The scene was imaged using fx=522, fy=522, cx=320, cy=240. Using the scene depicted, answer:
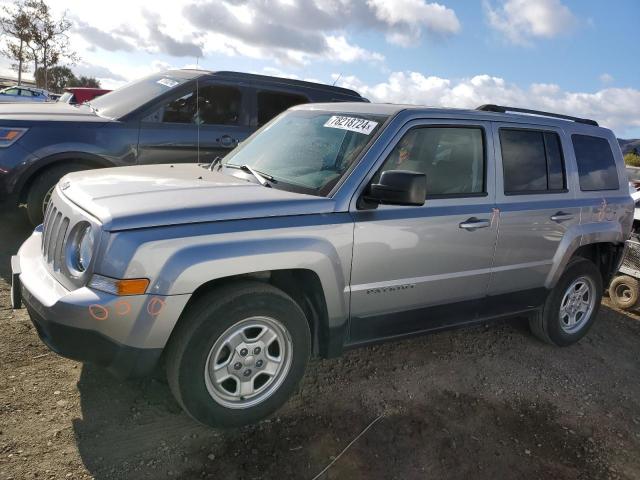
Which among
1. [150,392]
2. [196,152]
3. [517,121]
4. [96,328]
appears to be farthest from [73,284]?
[196,152]

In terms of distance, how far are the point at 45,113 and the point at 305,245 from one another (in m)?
4.09

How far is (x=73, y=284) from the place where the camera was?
2.61 m

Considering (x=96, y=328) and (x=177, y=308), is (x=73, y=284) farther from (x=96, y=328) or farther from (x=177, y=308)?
(x=177, y=308)

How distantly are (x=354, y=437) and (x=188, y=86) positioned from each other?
176 inches

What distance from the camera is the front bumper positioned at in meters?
2.47

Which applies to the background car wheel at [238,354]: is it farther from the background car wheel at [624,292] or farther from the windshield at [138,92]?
the background car wheel at [624,292]

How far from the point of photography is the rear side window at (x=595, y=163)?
4441 millimetres

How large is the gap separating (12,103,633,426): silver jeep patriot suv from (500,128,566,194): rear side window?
0.05 feet

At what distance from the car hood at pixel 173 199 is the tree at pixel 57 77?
3606cm

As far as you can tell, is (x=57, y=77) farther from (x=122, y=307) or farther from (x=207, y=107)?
(x=122, y=307)

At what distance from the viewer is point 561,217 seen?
416 cm

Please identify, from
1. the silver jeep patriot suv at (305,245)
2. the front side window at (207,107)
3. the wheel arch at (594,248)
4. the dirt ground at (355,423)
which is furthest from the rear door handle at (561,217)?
the front side window at (207,107)

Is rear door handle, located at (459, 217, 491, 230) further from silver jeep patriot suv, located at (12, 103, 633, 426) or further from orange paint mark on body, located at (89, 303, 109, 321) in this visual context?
orange paint mark on body, located at (89, 303, 109, 321)

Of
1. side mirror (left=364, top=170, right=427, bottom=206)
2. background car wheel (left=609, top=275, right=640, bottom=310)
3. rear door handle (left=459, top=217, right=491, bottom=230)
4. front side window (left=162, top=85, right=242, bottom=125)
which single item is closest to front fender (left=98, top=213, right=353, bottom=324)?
side mirror (left=364, top=170, right=427, bottom=206)
